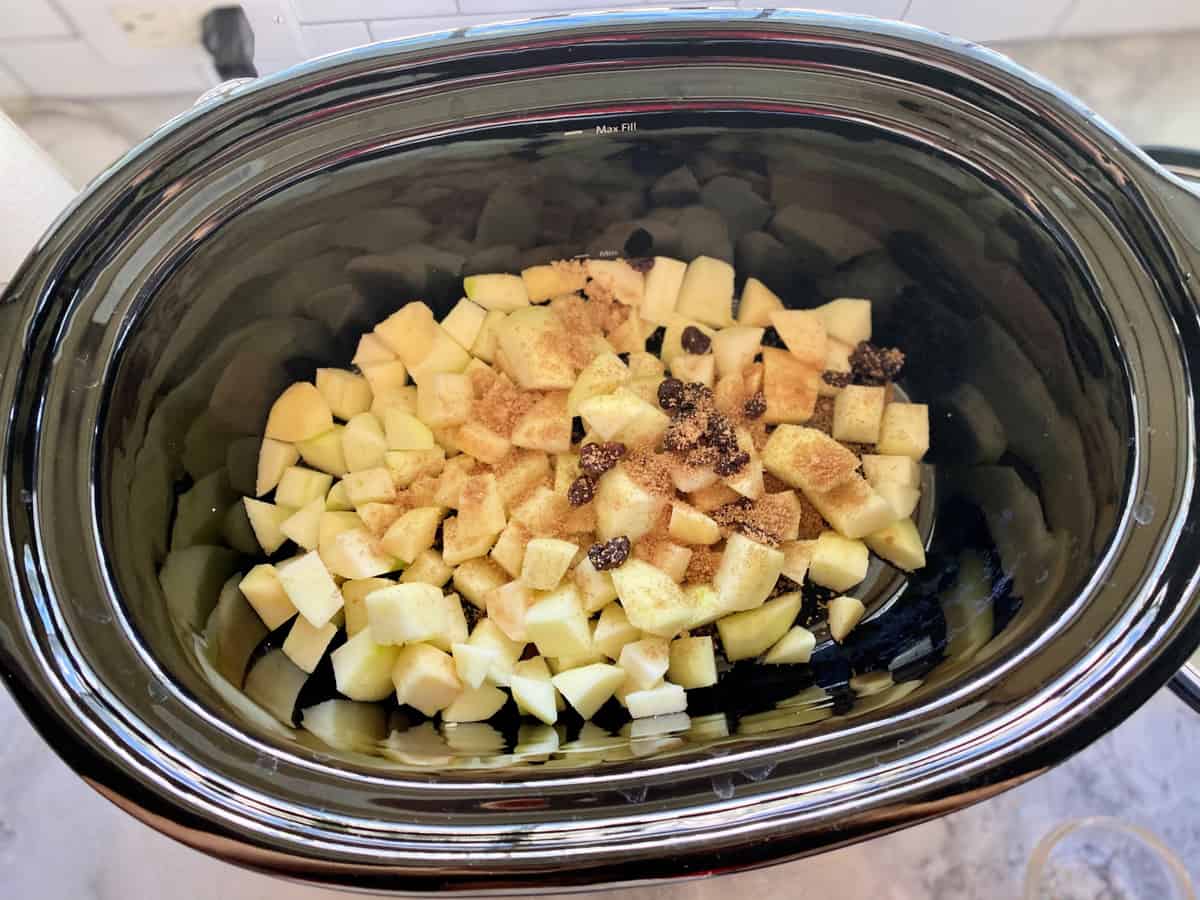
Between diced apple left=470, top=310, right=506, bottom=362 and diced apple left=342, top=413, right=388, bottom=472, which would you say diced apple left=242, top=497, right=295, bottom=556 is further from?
diced apple left=470, top=310, right=506, bottom=362

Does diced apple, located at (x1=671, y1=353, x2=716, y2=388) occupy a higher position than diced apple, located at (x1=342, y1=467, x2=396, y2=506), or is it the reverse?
diced apple, located at (x1=671, y1=353, x2=716, y2=388)

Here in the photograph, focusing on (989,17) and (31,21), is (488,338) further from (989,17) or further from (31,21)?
(989,17)

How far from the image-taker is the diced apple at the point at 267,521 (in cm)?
91

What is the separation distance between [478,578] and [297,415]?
29cm

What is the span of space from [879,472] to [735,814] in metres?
0.46

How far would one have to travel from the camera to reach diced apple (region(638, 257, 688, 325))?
97 centimetres

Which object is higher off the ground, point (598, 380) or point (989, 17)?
point (989, 17)

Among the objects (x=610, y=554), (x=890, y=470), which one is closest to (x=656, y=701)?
(x=610, y=554)

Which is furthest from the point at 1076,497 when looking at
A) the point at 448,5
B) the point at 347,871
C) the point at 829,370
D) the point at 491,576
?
the point at 448,5

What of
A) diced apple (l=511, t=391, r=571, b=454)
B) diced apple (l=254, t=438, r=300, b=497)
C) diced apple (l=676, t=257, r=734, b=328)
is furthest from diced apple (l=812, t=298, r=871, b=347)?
diced apple (l=254, t=438, r=300, b=497)

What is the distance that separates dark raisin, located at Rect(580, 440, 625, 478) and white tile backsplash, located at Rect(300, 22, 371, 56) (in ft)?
2.01

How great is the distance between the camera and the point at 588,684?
0.81 meters

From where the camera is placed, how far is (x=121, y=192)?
0.74 m

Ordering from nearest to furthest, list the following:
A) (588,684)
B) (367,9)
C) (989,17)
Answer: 1. (588,684)
2. (367,9)
3. (989,17)
